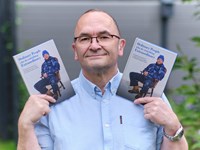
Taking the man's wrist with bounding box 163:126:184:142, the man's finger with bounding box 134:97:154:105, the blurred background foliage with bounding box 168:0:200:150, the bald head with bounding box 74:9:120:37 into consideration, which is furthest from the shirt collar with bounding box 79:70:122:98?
the blurred background foliage with bounding box 168:0:200:150

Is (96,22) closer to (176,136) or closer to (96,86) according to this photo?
(96,86)

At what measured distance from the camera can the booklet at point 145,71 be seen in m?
2.67

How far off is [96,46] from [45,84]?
12.7 inches

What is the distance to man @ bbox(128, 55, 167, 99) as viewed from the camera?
2.68 metres

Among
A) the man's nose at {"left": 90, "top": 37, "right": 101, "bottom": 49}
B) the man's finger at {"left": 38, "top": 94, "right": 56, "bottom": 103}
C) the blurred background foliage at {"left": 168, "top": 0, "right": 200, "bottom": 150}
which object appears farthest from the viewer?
the blurred background foliage at {"left": 168, "top": 0, "right": 200, "bottom": 150}

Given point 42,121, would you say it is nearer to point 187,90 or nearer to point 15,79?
point 187,90

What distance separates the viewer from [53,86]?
8.82ft

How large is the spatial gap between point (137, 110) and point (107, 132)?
0.60 ft

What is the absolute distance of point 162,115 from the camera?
2557 mm

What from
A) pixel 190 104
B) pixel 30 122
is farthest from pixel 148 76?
pixel 190 104

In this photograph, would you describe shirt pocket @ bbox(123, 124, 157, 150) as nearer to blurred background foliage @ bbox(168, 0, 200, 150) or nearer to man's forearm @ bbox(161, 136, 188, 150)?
man's forearm @ bbox(161, 136, 188, 150)

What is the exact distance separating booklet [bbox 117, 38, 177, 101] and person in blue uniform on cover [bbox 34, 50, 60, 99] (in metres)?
0.30

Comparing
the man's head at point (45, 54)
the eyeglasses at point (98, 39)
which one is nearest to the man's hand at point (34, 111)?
the man's head at point (45, 54)

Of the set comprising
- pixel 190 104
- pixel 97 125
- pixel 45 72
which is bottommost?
pixel 190 104
